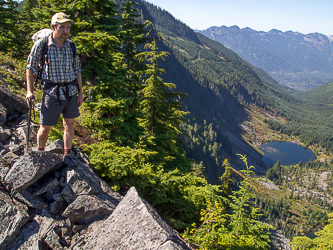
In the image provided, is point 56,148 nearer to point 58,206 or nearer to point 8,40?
point 58,206

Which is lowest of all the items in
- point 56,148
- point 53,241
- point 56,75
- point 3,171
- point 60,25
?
point 53,241

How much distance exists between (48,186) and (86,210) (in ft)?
3.82

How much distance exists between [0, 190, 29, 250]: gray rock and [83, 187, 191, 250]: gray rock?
1.48 meters

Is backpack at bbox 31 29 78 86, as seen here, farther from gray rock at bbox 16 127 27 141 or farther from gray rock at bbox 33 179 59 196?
gray rock at bbox 16 127 27 141

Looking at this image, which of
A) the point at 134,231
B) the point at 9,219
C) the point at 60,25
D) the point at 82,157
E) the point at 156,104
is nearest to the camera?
the point at 134,231

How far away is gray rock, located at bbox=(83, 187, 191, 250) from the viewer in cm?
356

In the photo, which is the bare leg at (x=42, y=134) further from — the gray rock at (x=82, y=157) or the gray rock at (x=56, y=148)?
the gray rock at (x=82, y=157)

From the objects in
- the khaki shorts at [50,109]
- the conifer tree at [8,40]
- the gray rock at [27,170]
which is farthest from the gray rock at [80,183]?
the conifer tree at [8,40]

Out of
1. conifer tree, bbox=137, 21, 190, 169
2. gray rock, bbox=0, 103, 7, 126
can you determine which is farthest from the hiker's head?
conifer tree, bbox=137, 21, 190, 169

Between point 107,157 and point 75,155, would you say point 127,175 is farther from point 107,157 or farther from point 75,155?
point 75,155

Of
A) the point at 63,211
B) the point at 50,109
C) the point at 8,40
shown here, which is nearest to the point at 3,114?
the point at 50,109

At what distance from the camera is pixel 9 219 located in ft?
13.7

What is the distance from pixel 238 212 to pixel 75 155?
590 cm

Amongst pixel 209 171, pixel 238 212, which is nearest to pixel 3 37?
pixel 238 212
